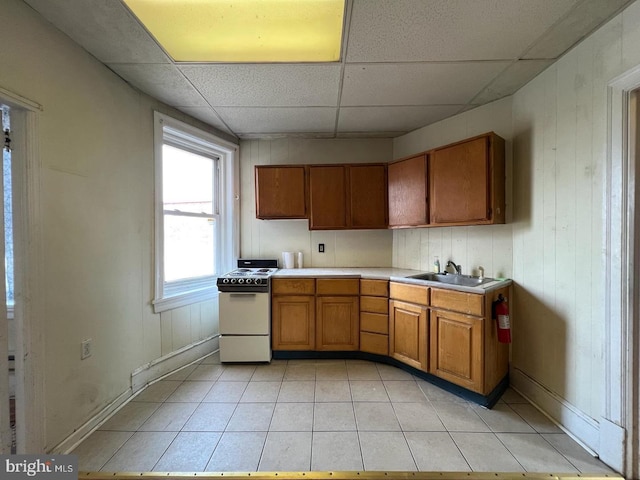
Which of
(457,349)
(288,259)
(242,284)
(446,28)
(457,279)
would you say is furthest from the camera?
(288,259)

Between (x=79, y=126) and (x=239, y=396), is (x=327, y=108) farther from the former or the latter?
(x=239, y=396)

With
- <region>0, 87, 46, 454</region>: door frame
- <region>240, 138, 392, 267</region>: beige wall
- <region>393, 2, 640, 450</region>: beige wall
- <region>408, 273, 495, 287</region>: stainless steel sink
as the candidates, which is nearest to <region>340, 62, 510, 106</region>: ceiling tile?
<region>393, 2, 640, 450</region>: beige wall

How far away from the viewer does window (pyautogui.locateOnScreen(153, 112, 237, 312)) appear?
249 cm

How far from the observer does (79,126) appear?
1726mm

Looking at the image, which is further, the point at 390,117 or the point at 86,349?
the point at 390,117

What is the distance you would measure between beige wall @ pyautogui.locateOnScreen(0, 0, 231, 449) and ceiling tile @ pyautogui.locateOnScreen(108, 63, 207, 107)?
84 mm

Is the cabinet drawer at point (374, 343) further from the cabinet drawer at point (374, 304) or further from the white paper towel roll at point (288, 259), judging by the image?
the white paper towel roll at point (288, 259)

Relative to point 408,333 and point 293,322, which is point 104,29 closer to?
point 293,322

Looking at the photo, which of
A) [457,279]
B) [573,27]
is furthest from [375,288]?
[573,27]

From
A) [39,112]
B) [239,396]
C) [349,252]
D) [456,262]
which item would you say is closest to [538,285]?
[456,262]

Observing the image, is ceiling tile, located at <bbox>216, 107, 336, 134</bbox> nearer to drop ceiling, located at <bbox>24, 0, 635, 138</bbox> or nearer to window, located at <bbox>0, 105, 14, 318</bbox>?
drop ceiling, located at <bbox>24, 0, 635, 138</bbox>

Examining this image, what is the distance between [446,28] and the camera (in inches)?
60.5

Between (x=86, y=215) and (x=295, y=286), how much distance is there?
1748 millimetres

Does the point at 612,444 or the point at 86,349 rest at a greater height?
the point at 86,349
